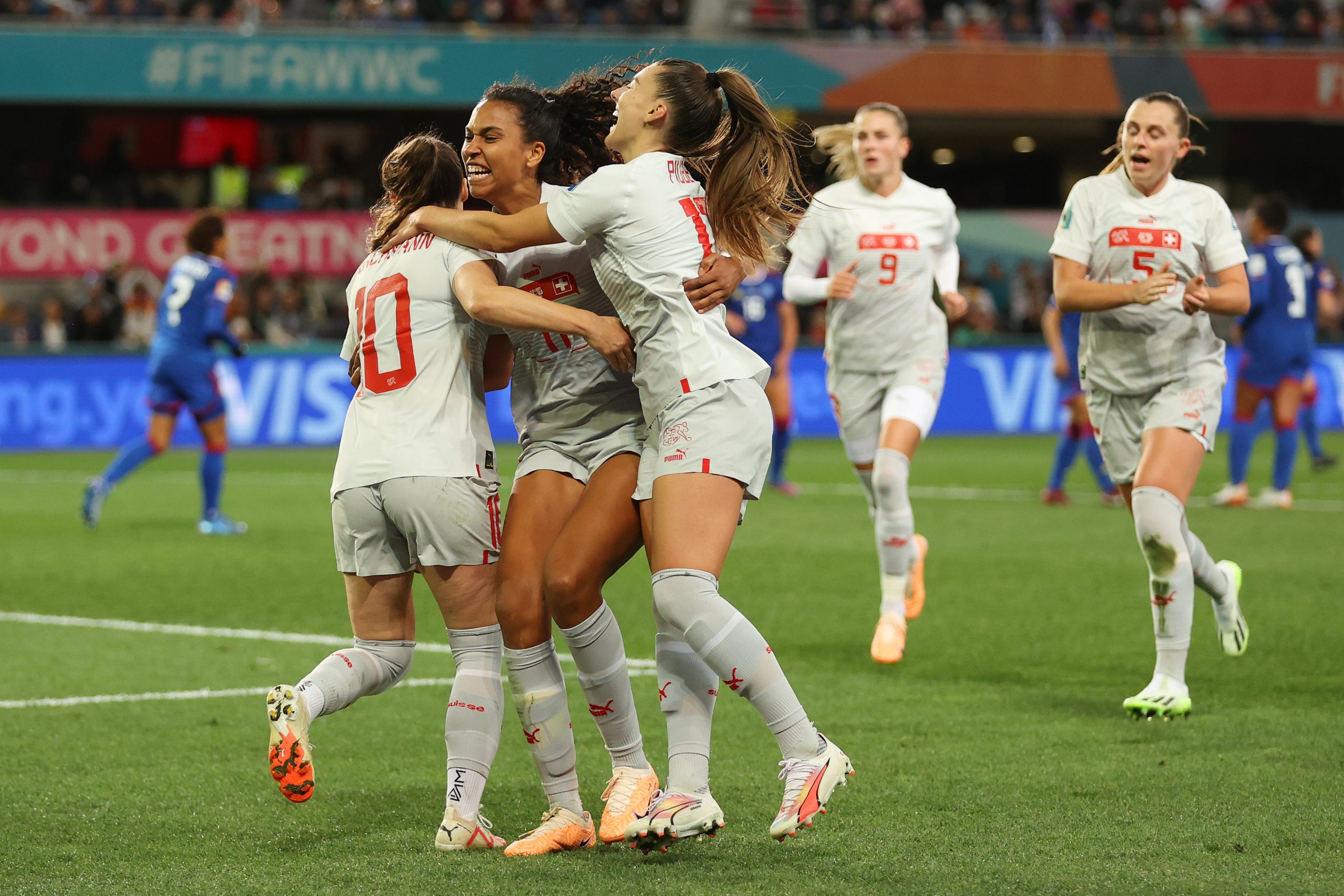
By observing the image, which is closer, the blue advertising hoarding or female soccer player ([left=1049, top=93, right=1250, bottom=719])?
female soccer player ([left=1049, top=93, right=1250, bottom=719])

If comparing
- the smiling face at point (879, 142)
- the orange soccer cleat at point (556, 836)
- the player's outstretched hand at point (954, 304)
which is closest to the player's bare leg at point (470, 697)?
the orange soccer cleat at point (556, 836)

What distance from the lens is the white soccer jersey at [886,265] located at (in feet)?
25.4

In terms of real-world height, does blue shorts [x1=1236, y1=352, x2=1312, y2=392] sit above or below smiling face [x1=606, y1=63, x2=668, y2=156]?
below

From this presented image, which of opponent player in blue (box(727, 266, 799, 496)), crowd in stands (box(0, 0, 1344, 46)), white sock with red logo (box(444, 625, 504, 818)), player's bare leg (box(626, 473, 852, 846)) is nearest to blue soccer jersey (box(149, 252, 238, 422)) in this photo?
opponent player in blue (box(727, 266, 799, 496))

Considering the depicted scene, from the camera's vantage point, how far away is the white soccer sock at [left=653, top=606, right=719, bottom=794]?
4188mm

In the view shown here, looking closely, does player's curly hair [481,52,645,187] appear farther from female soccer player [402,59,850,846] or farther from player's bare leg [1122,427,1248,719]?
player's bare leg [1122,427,1248,719]

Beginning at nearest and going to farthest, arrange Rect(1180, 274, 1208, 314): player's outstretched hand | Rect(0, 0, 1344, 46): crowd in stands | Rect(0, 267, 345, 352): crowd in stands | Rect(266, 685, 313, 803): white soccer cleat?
Rect(266, 685, 313, 803): white soccer cleat
Rect(1180, 274, 1208, 314): player's outstretched hand
Rect(0, 267, 345, 352): crowd in stands
Rect(0, 0, 1344, 46): crowd in stands

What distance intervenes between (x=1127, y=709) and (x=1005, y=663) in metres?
1.16

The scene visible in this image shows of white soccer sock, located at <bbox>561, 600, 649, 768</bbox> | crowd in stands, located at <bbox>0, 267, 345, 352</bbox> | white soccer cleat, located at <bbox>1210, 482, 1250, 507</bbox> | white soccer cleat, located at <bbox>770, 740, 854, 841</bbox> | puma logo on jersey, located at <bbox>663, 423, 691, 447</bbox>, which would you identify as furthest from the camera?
crowd in stands, located at <bbox>0, 267, 345, 352</bbox>

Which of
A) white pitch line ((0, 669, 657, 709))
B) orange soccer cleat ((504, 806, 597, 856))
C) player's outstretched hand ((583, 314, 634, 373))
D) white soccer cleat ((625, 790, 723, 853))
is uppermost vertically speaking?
player's outstretched hand ((583, 314, 634, 373))

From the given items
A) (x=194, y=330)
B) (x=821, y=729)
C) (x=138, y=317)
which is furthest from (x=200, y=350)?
(x=138, y=317)

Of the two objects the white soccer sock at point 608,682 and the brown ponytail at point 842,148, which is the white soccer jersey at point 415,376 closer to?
the white soccer sock at point 608,682

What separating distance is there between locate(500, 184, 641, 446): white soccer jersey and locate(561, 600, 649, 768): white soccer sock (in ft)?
1.66

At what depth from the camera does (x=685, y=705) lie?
14.1 feet
